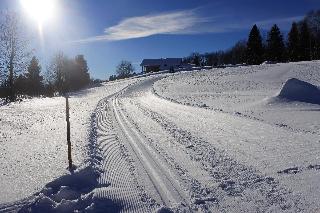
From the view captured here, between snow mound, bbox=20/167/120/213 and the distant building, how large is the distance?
114845 mm

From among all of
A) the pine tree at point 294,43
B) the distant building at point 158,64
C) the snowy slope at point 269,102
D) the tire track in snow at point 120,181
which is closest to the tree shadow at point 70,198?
the tire track in snow at point 120,181

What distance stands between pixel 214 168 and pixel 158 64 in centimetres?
11608

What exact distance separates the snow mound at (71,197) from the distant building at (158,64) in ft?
377

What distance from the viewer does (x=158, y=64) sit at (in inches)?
4887

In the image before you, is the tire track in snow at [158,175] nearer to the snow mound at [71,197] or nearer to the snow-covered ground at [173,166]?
the snow-covered ground at [173,166]

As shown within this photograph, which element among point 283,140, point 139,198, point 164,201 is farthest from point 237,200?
point 283,140

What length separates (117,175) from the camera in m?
8.68

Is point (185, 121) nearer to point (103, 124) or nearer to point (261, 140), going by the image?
point (103, 124)

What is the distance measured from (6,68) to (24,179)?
1342 inches

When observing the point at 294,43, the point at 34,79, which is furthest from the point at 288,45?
the point at 34,79

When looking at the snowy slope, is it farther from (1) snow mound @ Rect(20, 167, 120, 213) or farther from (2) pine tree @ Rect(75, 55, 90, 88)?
(2) pine tree @ Rect(75, 55, 90, 88)

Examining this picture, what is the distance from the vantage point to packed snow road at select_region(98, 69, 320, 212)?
6723 millimetres

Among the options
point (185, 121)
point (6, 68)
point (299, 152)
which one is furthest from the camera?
point (6, 68)

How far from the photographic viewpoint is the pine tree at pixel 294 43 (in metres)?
78.5
